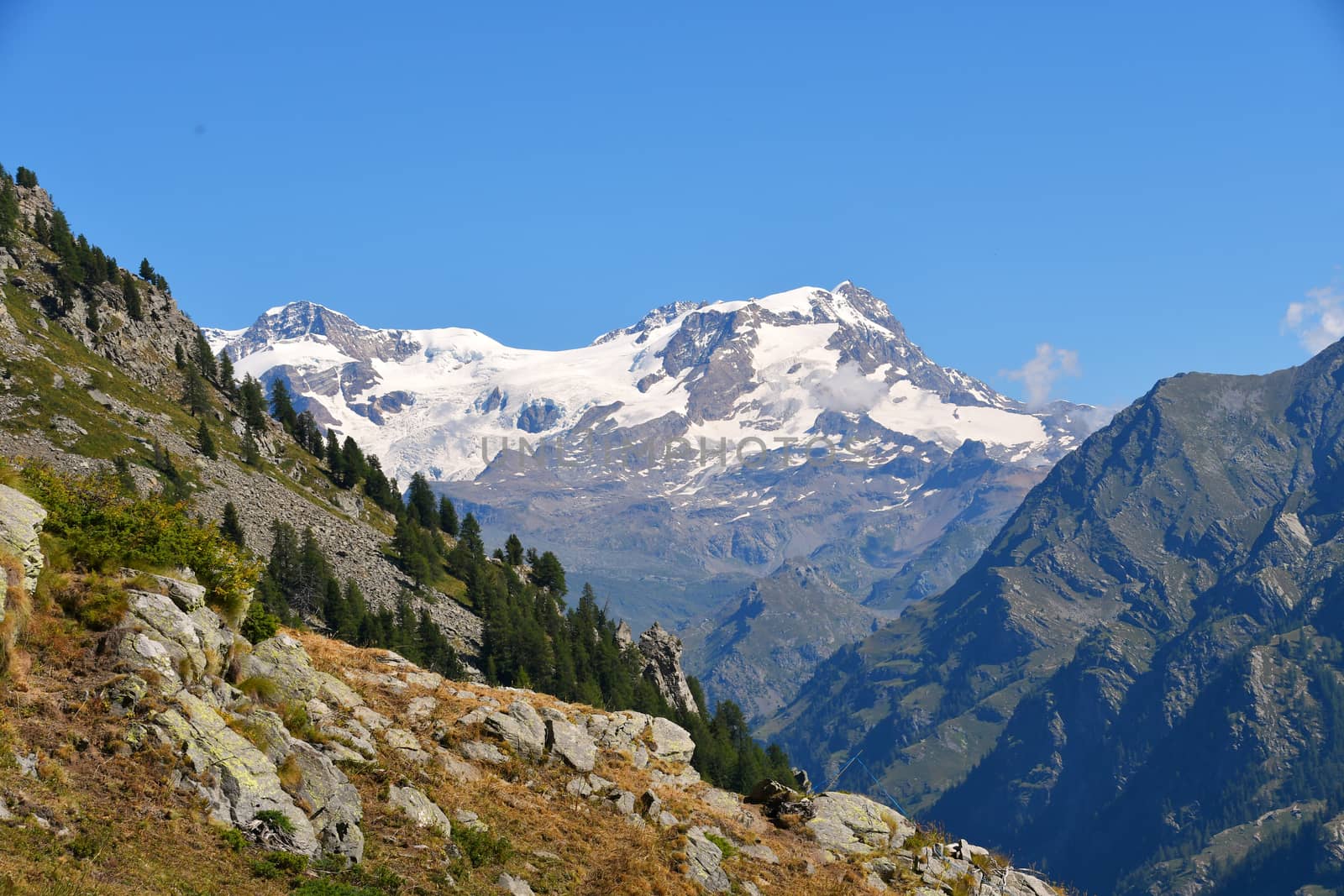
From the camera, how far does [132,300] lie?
142 meters

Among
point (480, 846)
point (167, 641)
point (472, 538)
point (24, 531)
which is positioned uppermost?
point (472, 538)

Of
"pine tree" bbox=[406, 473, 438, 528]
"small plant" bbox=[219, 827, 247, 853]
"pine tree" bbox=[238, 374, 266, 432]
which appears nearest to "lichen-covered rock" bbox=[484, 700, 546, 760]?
"small plant" bbox=[219, 827, 247, 853]

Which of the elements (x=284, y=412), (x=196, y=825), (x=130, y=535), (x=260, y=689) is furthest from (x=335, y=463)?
(x=196, y=825)

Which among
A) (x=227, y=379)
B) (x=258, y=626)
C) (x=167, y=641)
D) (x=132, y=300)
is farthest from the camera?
(x=227, y=379)

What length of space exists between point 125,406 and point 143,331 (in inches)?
1176

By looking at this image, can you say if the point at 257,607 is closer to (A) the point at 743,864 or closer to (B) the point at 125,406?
(A) the point at 743,864

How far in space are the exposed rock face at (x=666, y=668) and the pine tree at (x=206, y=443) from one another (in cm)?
6411

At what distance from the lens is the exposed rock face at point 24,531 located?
84.2 ft

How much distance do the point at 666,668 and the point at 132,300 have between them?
3630 inches

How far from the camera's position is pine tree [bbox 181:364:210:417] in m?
136

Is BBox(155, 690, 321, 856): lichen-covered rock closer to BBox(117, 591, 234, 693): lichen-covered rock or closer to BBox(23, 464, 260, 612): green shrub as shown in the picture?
BBox(117, 591, 234, 693): lichen-covered rock

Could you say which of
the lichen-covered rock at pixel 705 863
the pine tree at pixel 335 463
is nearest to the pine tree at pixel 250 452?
the pine tree at pixel 335 463

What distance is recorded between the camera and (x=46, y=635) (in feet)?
82.6

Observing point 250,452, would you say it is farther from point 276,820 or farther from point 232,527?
point 276,820
